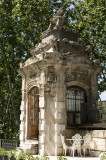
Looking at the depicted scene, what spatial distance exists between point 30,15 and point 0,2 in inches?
98.6

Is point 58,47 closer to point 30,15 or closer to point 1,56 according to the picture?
point 30,15

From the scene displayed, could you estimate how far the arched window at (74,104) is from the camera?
11.5m

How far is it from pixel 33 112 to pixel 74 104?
81.9 inches

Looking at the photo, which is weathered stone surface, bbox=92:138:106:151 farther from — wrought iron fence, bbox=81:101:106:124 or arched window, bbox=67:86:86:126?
arched window, bbox=67:86:86:126

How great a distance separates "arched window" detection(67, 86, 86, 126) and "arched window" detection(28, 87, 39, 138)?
1.61 meters

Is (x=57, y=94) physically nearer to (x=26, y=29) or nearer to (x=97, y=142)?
(x=97, y=142)

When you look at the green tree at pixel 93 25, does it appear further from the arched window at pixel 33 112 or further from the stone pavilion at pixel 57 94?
the arched window at pixel 33 112

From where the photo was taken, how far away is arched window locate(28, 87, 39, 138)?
12.0m

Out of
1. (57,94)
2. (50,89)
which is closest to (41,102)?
(50,89)

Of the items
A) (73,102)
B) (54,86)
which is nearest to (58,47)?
(54,86)

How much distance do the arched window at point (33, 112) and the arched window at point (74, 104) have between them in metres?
1.61

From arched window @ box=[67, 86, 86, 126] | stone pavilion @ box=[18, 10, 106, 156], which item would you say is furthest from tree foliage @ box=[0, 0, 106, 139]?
arched window @ box=[67, 86, 86, 126]

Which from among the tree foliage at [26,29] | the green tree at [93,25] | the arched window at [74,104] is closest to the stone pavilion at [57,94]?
the arched window at [74,104]

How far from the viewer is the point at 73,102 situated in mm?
11750
